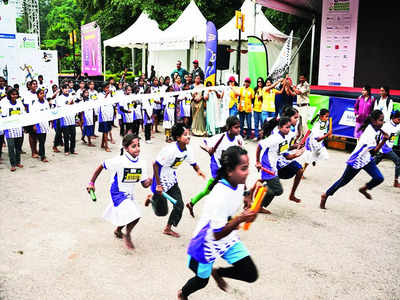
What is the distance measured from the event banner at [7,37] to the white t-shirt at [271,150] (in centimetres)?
1047

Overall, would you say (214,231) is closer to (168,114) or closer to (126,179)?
(126,179)

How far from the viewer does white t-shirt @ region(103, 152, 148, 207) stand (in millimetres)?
4973

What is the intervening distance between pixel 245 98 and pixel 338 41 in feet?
11.3

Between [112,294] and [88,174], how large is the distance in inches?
199

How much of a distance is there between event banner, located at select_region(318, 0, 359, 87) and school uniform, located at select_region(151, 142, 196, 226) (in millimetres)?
9224

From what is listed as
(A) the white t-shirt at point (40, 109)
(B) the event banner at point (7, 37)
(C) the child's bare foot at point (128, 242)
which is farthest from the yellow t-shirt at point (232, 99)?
(C) the child's bare foot at point (128, 242)

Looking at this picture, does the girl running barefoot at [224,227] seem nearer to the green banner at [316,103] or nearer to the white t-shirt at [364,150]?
the white t-shirt at [364,150]

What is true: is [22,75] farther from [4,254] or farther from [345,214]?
[345,214]

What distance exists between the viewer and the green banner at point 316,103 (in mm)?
12289

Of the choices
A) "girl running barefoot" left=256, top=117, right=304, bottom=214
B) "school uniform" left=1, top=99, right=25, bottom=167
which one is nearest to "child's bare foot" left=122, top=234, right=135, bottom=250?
"girl running barefoot" left=256, top=117, right=304, bottom=214

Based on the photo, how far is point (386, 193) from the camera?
8016mm

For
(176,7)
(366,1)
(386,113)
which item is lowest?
(386,113)

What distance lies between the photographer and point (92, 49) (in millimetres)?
20953

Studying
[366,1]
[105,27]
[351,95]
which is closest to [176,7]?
[105,27]
